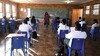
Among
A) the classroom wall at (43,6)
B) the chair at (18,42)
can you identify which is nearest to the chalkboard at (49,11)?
the classroom wall at (43,6)

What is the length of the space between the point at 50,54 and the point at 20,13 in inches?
496

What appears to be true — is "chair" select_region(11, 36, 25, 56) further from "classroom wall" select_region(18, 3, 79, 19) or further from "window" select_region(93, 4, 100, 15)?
→ "classroom wall" select_region(18, 3, 79, 19)

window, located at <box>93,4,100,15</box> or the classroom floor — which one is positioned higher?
window, located at <box>93,4,100,15</box>

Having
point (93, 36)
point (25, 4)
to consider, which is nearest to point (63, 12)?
point (25, 4)

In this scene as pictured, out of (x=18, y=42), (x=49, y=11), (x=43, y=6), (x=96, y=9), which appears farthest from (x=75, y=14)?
(x=18, y=42)

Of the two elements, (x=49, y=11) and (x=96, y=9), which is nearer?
(x=96, y=9)

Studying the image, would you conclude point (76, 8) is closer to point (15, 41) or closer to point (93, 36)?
Answer: point (93, 36)

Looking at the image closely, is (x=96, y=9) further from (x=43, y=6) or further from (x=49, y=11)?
(x=43, y=6)

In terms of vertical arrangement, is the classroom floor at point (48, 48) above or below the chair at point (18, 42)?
below

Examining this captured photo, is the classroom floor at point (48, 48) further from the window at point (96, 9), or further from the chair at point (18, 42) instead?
the window at point (96, 9)

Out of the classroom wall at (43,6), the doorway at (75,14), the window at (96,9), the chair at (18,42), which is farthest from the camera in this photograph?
the doorway at (75,14)

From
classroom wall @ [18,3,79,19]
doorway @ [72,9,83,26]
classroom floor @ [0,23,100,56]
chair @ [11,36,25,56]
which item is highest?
classroom wall @ [18,3,79,19]

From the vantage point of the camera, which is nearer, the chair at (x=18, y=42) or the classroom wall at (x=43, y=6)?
the chair at (x=18, y=42)

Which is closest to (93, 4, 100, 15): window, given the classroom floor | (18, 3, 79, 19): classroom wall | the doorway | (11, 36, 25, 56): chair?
the classroom floor
